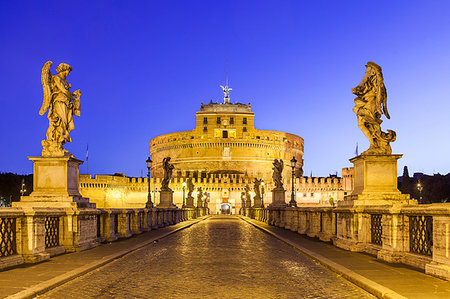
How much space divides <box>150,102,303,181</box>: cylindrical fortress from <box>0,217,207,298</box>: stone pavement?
4063 inches

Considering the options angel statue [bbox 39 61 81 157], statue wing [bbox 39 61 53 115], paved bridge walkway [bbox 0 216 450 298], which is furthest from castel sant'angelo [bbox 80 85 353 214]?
paved bridge walkway [bbox 0 216 450 298]

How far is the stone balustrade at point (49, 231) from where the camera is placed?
9.10 meters

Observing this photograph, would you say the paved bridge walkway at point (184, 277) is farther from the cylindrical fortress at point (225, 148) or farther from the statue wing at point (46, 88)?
the cylindrical fortress at point (225, 148)

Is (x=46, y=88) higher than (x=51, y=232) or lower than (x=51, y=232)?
higher

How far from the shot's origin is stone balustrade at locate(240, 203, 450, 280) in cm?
741

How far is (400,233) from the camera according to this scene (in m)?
9.06

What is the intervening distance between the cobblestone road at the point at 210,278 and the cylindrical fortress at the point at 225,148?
103 metres

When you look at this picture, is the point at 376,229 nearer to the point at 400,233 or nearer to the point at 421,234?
the point at 400,233

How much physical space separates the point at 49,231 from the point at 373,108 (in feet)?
27.1

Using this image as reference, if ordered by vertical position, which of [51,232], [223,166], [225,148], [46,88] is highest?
[225,148]

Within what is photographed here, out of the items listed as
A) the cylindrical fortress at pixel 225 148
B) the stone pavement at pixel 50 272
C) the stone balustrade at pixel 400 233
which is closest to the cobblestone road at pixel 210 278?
the stone pavement at pixel 50 272

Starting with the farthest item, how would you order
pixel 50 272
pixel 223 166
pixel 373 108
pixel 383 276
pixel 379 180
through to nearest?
1. pixel 223 166
2. pixel 373 108
3. pixel 379 180
4. pixel 50 272
5. pixel 383 276

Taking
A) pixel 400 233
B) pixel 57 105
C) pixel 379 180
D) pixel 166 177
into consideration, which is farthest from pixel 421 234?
pixel 166 177

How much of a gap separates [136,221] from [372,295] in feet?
43.9
